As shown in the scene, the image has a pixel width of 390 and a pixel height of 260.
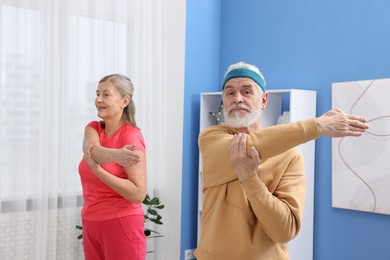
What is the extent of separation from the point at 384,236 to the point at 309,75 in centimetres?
117

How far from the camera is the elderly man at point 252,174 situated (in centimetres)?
148

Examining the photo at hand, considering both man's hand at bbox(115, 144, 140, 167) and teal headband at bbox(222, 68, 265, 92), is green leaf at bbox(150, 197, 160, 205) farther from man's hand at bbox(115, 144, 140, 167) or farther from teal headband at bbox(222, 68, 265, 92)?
teal headband at bbox(222, 68, 265, 92)

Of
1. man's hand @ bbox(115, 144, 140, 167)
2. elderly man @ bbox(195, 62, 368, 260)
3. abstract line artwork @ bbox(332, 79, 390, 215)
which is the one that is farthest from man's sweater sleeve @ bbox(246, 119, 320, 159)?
abstract line artwork @ bbox(332, 79, 390, 215)

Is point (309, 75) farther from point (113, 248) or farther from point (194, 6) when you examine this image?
point (113, 248)

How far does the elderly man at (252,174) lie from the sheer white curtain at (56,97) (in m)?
1.82

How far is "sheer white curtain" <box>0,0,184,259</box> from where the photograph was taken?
3.18 meters

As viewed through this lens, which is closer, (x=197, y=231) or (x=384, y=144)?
(x=384, y=144)

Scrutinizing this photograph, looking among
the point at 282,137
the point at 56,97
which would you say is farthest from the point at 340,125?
the point at 56,97

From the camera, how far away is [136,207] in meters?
2.26

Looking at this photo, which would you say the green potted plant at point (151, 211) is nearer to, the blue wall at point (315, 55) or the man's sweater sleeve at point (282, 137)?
the blue wall at point (315, 55)

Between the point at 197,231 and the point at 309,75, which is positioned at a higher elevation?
the point at 309,75

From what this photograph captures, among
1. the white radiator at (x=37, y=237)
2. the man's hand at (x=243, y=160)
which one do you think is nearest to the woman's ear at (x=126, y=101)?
the man's hand at (x=243, y=160)

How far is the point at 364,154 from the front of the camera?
10.1 feet

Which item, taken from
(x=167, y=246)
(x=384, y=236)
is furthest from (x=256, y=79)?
(x=167, y=246)
